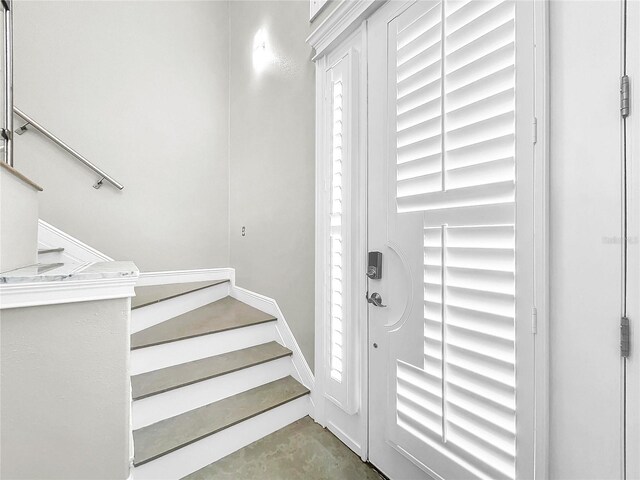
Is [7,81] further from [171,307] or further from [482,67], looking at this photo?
[482,67]

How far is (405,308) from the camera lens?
128 cm

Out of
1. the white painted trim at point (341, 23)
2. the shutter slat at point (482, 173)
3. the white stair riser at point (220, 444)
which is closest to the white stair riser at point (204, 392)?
the white stair riser at point (220, 444)

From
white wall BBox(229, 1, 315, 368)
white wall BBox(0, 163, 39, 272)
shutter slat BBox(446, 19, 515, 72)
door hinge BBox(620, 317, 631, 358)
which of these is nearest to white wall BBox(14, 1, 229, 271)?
white wall BBox(229, 1, 315, 368)

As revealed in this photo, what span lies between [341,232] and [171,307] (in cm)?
143

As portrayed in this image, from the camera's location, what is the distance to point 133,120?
8.46 feet

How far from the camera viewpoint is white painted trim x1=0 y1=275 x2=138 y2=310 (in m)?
0.83

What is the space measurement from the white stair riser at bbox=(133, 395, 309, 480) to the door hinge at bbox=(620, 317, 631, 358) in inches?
62.9

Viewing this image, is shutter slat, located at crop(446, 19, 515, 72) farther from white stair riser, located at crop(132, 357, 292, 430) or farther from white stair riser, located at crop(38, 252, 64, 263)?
white stair riser, located at crop(38, 252, 64, 263)

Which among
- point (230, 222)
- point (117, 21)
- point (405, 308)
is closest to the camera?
point (405, 308)

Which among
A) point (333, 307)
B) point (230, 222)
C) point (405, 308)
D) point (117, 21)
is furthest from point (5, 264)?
point (117, 21)

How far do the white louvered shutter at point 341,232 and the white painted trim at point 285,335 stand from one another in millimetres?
249

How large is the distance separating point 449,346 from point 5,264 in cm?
156

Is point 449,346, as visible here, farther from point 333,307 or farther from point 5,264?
point 5,264

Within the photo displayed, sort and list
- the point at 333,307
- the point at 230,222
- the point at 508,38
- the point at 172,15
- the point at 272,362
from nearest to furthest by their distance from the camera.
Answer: the point at 508,38
the point at 333,307
the point at 272,362
the point at 172,15
the point at 230,222
